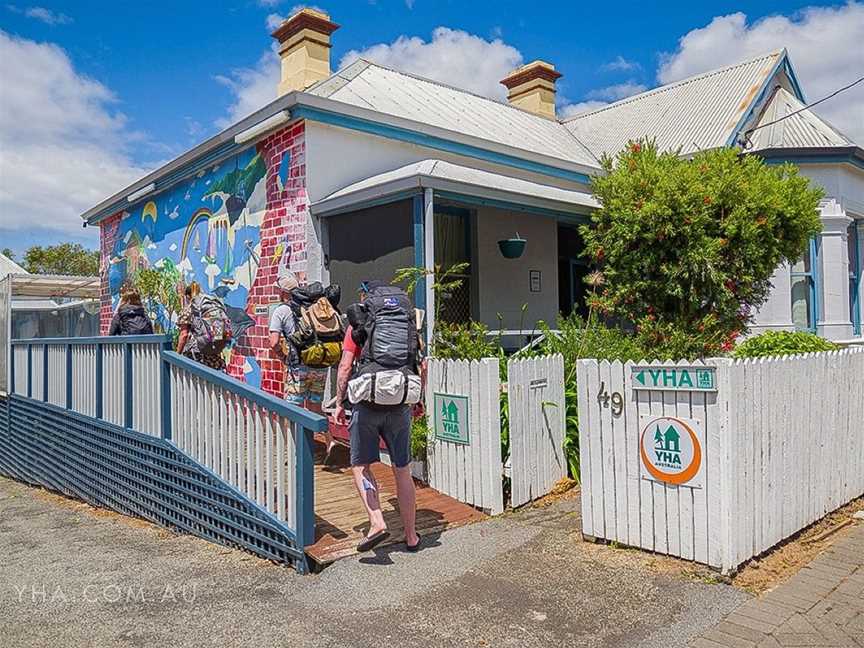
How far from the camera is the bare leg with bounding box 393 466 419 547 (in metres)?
4.75

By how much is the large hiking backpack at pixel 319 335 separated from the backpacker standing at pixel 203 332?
57.6 inches

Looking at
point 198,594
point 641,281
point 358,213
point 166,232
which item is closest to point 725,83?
point 641,281

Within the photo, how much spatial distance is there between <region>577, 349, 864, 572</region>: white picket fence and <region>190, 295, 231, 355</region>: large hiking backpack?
4.66 metres

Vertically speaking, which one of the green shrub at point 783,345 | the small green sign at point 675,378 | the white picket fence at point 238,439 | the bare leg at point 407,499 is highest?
the green shrub at point 783,345

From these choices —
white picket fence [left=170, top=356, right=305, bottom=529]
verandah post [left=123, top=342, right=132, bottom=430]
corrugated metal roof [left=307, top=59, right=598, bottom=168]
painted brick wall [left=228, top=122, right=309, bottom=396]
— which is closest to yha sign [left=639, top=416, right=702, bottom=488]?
white picket fence [left=170, top=356, right=305, bottom=529]

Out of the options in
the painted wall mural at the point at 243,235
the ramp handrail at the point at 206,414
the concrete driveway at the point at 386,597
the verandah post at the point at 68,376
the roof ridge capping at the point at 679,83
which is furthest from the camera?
the roof ridge capping at the point at 679,83

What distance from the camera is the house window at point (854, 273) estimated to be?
12156 mm

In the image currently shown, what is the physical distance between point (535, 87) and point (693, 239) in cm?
851

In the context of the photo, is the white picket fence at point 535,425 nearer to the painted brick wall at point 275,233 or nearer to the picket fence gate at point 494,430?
the picket fence gate at point 494,430

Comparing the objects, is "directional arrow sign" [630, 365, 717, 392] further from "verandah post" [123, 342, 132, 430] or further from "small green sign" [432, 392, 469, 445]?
"verandah post" [123, 342, 132, 430]

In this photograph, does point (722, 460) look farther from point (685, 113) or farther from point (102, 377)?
point (685, 113)

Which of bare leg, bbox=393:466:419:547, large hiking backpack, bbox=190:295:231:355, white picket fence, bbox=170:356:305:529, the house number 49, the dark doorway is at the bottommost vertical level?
bare leg, bbox=393:466:419:547

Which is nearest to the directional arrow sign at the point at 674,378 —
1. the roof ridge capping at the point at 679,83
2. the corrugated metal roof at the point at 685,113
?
the corrugated metal roof at the point at 685,113

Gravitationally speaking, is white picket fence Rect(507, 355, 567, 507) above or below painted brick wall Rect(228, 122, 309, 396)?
below
